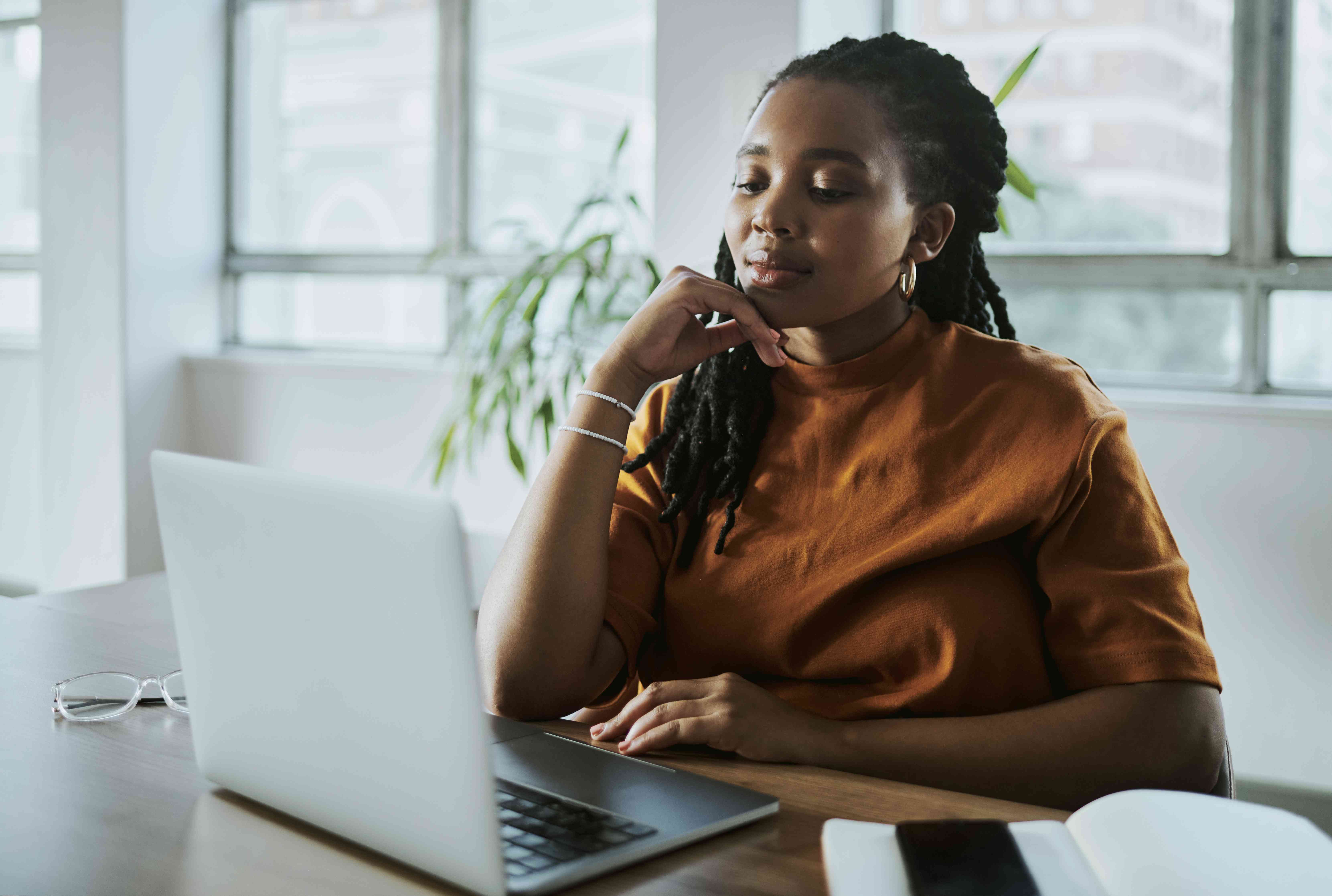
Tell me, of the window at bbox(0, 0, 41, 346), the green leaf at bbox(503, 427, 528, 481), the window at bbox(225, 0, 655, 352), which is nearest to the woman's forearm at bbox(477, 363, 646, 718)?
the green leaf at bbox(503, 427, 528, 481)

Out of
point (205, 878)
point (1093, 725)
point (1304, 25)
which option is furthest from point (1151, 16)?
point (205, 878)

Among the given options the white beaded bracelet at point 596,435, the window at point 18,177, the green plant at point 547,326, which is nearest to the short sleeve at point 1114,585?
the white beaded bracelet at point 596,435

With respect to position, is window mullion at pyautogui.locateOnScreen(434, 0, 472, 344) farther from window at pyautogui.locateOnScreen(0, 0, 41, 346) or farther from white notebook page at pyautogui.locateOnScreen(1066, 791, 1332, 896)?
white notebook page at pyautogui.locateOnScreen(1066, 791, 1332, 896)

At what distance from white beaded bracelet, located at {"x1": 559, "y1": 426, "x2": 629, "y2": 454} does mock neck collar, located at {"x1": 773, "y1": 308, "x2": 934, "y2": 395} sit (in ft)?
0.71

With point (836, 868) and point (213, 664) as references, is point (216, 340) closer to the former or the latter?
point (213, 664)

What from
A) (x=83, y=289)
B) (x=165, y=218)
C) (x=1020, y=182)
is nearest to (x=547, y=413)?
(x=1020, y=182)

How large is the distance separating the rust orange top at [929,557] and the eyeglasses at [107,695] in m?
0.41

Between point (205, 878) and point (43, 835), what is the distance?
0.14 meters

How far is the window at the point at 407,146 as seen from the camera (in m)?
3.45

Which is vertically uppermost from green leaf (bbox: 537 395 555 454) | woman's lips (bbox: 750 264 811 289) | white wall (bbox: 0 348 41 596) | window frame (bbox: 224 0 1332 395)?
window frame (bbox: 224 0 1332 395)

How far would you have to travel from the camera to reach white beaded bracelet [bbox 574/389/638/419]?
4.06ft

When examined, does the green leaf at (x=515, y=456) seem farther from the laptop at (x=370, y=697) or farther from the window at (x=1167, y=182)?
the laptop at (x=370, y=697)

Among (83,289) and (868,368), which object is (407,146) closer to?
(83,289)

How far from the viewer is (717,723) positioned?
0.98 m
